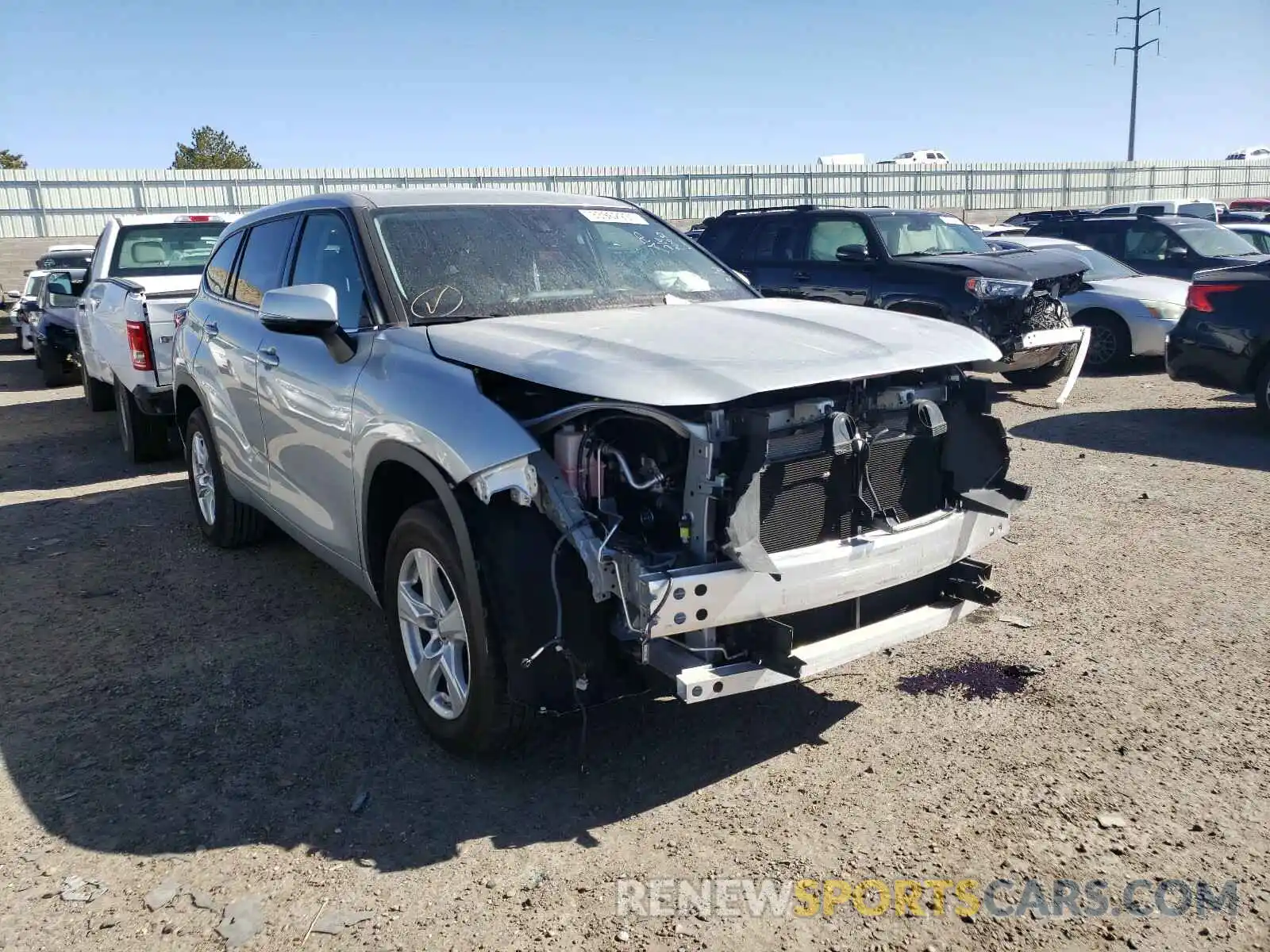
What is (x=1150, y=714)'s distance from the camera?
3963 millimetres

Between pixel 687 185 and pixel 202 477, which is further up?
pixel 687 185

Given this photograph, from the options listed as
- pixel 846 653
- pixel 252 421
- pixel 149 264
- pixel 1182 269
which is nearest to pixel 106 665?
pixel 252 421

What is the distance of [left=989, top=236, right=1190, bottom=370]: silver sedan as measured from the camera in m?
11.7

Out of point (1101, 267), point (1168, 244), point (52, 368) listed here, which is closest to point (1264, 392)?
point (1101, 267)

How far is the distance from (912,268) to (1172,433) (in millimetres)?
2862

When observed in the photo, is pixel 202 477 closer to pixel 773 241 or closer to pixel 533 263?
pixel 533 263

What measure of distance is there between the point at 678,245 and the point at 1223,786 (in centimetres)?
330

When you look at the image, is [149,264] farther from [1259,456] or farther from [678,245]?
[1259,456]

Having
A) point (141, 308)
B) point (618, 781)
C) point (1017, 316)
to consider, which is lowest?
point (618, 781)

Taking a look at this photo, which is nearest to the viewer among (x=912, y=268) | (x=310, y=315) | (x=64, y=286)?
(x=310, y=315)

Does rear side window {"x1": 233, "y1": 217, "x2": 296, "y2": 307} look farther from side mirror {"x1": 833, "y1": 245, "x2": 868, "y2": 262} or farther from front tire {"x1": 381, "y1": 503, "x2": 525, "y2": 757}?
side mirror {"x1": 833, "y1": 245, "x2": 868, "y2": 262}

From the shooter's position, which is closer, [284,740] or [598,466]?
[598,466]

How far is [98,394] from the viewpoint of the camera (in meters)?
11.9

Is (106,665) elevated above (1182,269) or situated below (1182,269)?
below
